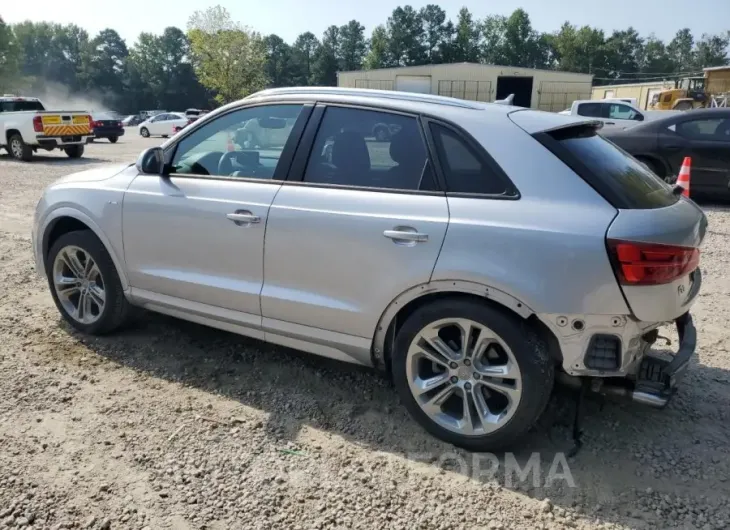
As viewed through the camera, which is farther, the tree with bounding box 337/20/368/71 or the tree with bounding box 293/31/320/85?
the tree with bounding box 337/20/368/71

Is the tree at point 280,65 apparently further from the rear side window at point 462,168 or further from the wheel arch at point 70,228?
the rear side window at point 462,168

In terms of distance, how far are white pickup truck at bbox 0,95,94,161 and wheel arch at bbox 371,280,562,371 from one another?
625 inches

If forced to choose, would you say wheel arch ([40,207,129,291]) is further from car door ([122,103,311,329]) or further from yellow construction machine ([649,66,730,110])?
yellow construction machine ([649,66,730,110])

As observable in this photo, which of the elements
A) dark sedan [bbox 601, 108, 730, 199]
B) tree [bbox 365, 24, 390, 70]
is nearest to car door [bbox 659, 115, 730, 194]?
dark sedan [bbox 601, 108, 730, 199]

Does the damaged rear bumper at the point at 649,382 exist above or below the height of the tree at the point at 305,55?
below

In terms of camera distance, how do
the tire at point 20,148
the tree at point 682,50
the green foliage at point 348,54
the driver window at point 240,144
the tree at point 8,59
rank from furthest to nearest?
the tree at point 682,50, the green foliage at point 348,54, the tree at point 8,59, the tire at point 20,148, the driver window at point 240,144

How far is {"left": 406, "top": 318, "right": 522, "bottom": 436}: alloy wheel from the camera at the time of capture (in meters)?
2.83

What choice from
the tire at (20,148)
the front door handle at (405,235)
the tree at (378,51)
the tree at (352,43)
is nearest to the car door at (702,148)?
the front door handle at (405,235)

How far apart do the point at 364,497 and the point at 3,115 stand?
18100 millimetres

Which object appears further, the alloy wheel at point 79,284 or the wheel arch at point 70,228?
the alloy wheel at point 79,284

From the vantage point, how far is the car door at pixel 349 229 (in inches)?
116

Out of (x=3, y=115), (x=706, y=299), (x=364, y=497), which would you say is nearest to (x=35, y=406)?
(x=364, y=497)

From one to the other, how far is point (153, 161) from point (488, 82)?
48847mm

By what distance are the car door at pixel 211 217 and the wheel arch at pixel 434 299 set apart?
800mm
